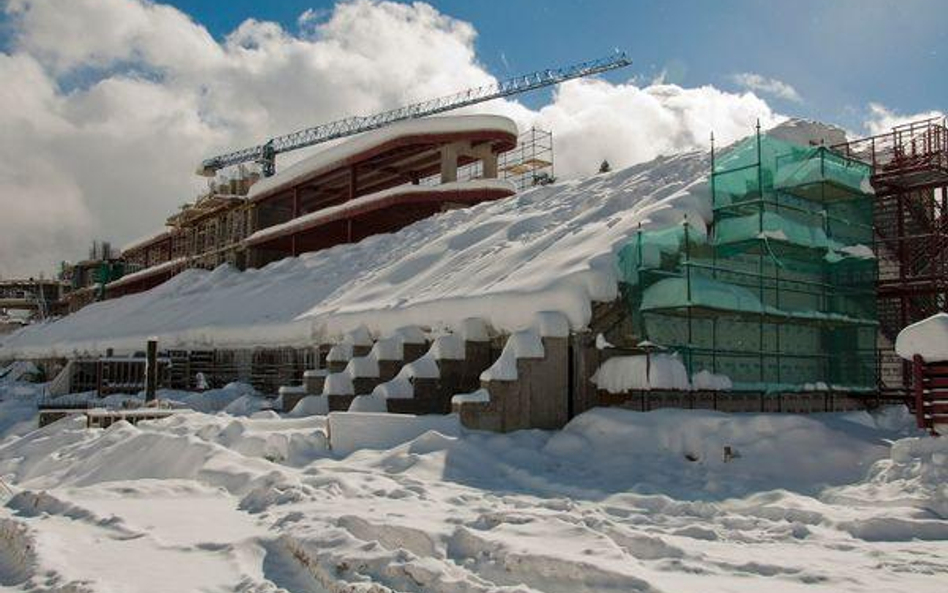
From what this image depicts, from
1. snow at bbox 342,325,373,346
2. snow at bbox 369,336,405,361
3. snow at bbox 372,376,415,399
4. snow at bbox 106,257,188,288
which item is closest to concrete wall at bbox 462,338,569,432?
snow at bbox 372,376,415,399

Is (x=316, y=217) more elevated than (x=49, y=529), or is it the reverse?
(x=316, y=217)

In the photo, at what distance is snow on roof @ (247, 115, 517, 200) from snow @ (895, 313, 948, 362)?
25.4m

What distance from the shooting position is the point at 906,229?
22688 mm

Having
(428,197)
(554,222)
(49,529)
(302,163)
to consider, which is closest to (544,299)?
(554,222)

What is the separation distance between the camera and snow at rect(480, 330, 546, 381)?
15.3 m

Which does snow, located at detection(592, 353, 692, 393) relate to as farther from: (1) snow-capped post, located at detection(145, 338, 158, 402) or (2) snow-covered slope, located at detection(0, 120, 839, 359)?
(1) snow-capped post, located at detection(145, 338, 158, 402)

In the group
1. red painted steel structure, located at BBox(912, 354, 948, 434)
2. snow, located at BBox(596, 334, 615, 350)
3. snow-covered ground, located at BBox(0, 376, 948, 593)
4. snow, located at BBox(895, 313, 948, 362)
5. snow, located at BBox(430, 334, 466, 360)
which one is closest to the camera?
snow-covered ground, located at BBox(0, 376, 948, 593)

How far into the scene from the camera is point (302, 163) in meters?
44.3

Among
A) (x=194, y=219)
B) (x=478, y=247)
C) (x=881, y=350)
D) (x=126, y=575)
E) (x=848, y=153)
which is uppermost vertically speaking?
(x=194, y=219)

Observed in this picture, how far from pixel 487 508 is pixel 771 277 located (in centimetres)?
1121

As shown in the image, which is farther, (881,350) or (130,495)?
(881,350)

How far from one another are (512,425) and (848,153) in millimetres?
12689

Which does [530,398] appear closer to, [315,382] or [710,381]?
[710,381]

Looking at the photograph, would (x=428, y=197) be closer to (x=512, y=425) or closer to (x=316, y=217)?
(x=316, y=217)
